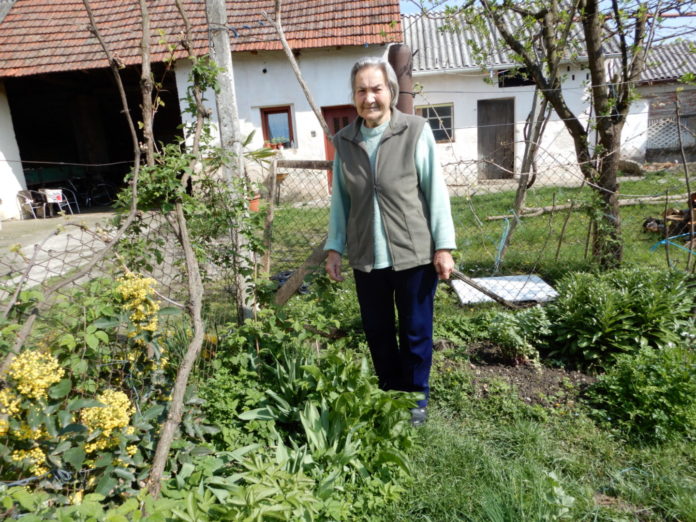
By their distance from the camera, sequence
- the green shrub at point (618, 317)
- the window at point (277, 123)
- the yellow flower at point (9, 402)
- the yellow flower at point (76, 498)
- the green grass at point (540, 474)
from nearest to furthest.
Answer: the yellow flower at point (9, 402), the yellow flower at point (76, 498), the green grass at point (540, 474), the green shrub at point (618, 317), the window at point (277, 123)

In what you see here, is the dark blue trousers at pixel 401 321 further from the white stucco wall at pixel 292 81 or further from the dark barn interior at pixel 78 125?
the dark barn interior at pixel 78 125

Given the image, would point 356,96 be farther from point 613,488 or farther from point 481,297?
point 481,297

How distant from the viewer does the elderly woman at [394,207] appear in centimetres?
222

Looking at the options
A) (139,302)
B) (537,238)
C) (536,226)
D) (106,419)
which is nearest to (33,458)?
(106,419)

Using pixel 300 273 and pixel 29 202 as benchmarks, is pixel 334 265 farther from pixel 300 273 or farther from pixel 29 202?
pixel 29 202

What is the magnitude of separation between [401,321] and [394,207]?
612mm

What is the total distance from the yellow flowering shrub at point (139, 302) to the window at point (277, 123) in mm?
9431

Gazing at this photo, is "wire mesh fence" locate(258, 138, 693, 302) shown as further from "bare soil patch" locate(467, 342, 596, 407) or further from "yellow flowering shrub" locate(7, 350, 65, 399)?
"yellow flowering shrub" locate(7, 350, 65, 399)

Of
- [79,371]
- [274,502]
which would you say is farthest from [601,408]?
[79,371]

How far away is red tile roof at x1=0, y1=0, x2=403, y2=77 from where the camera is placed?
32.6 feet

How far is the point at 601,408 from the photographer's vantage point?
2.61m

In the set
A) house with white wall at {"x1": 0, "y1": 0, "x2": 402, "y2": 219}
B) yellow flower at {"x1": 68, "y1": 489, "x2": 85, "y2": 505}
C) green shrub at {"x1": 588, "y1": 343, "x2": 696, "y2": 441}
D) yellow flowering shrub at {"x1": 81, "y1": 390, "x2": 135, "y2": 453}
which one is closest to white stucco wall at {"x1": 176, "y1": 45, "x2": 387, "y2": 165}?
house with white wall at {"x1": 0, "y1": 0, "x2": 402, "y2": 219}

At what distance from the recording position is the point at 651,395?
7.80 ft

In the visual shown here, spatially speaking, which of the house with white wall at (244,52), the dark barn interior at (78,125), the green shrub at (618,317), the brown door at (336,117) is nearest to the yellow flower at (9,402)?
the green shrub at (618,317)
